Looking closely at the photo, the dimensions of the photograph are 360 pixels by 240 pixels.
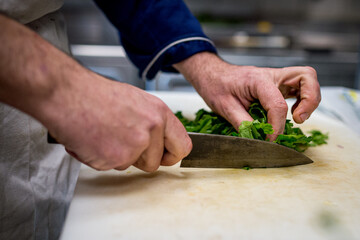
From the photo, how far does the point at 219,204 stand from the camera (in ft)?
2.08

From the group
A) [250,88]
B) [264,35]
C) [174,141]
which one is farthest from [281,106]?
[264,35]

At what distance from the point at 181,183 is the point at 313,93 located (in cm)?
48

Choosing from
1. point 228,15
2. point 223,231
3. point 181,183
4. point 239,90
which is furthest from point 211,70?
point 228,15

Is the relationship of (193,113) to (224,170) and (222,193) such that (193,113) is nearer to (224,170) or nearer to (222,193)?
(224,170)

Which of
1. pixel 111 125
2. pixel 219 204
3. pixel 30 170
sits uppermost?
pixel 111 125

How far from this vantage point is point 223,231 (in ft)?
1.82

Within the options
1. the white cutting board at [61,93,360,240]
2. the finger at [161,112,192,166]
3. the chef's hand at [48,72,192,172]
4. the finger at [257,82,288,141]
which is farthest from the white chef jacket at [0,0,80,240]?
the finger at [257,82,288,141]

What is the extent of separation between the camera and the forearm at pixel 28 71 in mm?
462

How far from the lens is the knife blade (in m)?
0.79

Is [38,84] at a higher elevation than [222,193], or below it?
higher

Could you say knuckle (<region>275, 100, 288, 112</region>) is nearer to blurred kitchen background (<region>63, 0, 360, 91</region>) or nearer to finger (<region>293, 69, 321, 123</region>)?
finger (<region>293, 69, 321, 123</region>)

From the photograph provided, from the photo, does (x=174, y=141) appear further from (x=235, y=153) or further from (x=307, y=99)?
(x=307, y=99)

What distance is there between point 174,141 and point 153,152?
5 cm

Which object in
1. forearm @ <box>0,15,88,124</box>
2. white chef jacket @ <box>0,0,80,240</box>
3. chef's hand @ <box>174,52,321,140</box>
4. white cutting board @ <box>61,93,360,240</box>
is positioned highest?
forearm @ <box>0,15,88,124</box>
